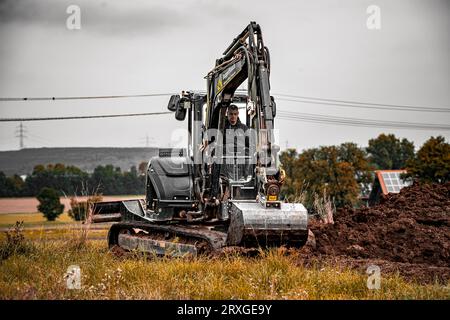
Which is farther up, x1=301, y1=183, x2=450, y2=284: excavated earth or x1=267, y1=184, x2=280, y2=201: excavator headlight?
x1=267, y1=184, x2=280, y2=201: excavator headlight

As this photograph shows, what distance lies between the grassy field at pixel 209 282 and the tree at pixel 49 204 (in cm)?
7951

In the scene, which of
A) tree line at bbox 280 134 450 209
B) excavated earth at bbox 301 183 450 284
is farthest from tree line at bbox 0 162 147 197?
excavated earth at bbox 301 183 450 284

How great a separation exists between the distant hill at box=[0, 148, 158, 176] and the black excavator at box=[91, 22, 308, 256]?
73.1m

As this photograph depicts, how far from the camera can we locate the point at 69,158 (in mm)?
89750

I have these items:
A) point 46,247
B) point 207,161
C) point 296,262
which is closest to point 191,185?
point 207,161

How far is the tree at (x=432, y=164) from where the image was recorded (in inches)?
1816

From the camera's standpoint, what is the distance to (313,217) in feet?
52.9

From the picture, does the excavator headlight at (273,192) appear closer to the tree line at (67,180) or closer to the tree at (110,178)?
the tree at (110,178)

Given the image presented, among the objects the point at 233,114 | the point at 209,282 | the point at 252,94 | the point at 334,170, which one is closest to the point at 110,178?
the point at 334,170

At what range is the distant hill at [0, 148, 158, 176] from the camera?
89062 millimetres

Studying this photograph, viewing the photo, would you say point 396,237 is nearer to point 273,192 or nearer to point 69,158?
point 273,192
